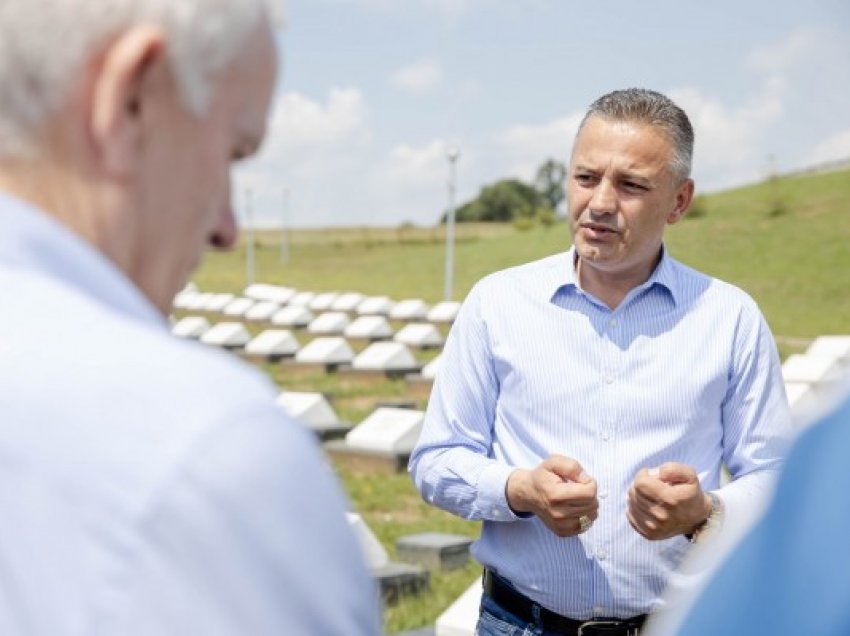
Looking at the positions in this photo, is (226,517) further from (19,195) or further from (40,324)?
(19,195)

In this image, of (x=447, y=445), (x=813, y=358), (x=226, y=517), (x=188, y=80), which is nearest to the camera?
(x=226, y=517)

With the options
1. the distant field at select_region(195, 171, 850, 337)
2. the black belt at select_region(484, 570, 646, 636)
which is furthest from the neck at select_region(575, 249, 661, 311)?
the distant field at select_region(195, 171, 850, 337)

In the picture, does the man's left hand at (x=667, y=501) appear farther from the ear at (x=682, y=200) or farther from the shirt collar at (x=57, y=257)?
the shirt collar at (x=57, y=257)

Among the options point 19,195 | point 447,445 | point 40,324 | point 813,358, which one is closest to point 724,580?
point 40,324

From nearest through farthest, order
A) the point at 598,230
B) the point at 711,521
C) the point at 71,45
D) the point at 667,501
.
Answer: the point at 71,45, the point at 667,501, the point at 711,521, the point at 598,230

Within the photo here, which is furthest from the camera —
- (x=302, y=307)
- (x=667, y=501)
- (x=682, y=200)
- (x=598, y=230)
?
(x=302, y=307)

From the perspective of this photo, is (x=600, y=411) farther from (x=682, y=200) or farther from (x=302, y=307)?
(x=302, y=307)

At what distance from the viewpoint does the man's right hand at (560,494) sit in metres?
2.90

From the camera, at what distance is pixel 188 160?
3.74 ft

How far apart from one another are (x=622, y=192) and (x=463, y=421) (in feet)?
2.24

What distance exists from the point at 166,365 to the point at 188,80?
26 cm

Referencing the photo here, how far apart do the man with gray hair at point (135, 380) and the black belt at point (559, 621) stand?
2.11 metres

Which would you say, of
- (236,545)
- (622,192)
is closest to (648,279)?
(622,192)

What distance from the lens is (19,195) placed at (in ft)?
3.60
